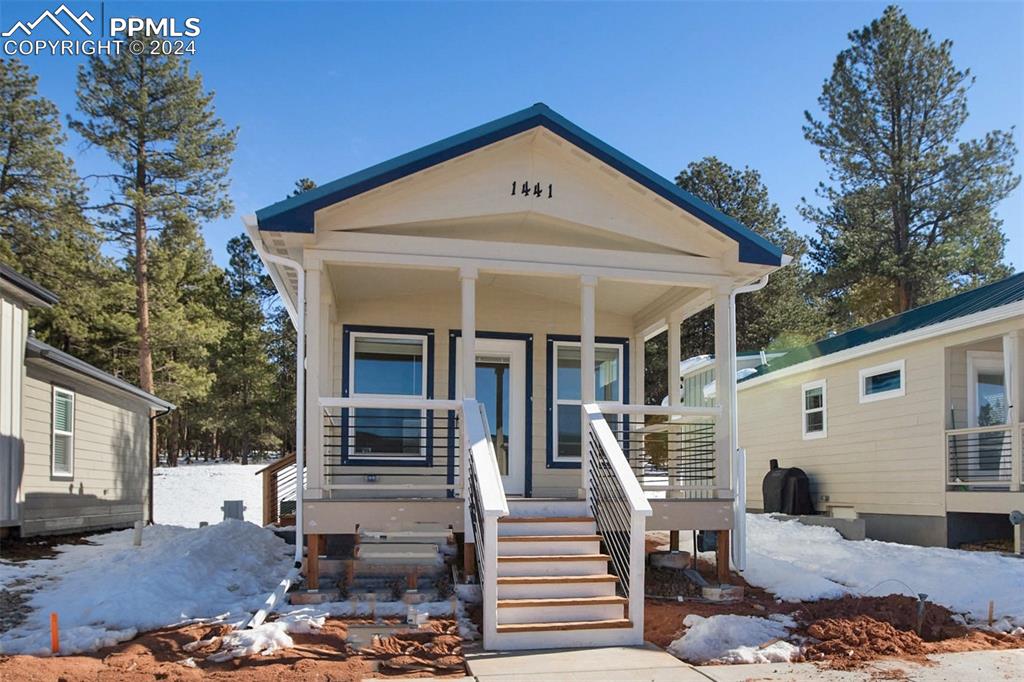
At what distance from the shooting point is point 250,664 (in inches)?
213

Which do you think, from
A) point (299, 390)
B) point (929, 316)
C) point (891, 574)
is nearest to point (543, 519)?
point (299, 390)

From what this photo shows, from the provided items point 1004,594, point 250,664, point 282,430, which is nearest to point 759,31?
point 1004,594

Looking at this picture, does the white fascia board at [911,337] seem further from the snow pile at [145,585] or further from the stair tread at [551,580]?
the snow pile at [145,585]

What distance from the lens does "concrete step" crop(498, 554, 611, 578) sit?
661cm

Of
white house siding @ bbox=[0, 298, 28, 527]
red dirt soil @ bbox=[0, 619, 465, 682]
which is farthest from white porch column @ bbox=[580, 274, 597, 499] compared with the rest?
white house siding @ bbox=[0, 298, 28, 527]

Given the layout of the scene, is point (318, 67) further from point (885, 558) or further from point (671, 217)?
point (885, 558)

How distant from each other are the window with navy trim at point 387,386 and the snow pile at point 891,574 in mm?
4215

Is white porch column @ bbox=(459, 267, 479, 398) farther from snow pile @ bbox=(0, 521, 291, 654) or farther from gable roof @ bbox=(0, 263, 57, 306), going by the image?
gable roof @ bbox=(0, 263, 57, 306)

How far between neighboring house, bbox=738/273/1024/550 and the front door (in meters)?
5.99

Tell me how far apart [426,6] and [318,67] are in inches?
109

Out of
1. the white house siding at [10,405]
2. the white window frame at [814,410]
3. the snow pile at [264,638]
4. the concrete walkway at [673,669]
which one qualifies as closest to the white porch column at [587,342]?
the concrete walkway at [673,669]

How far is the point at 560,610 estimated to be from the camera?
20.3ft

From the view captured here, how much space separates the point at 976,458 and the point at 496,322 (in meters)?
7.23

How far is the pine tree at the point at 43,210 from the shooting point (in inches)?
891
